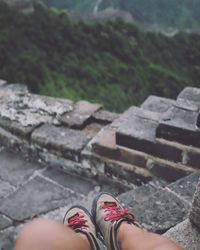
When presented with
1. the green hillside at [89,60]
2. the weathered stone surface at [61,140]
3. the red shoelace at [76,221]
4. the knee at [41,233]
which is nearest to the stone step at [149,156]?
the weathered stone surface at [61,140]

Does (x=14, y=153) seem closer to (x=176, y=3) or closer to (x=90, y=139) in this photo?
(x=90, y=139)

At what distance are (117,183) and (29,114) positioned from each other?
0.86 meters

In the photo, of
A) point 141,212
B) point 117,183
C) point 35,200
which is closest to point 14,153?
point 35,200

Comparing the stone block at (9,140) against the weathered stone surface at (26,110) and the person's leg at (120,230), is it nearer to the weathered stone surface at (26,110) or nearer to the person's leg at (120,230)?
the weathered stone surface at (26,110)

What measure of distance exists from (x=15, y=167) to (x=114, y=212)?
1189 millimetres

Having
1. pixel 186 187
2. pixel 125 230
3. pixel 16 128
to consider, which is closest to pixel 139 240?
pixel 125 230

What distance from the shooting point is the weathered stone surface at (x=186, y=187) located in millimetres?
2541

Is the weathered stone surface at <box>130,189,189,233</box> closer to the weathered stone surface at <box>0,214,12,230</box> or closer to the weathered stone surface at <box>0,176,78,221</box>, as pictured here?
the weathered stone surface at <box>0,176,78,221</box>

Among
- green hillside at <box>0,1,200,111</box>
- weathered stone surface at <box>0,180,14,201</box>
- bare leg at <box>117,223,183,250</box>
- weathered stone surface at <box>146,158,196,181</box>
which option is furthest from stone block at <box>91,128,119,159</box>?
green hillside at <box>0,1,200,111</box>

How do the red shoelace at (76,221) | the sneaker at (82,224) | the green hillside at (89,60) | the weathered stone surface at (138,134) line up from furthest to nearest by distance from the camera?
1. the green hillside at (89,60)
2. the weathered stone surface at (138,134)
3. the red shoelace at (76,221)
4. the sneaker at (82,224)

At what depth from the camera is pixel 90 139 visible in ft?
10.8

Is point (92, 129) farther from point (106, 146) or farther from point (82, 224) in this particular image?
point (82, 224)

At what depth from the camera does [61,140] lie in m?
3.28

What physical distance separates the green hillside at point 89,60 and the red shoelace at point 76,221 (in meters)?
3.50
